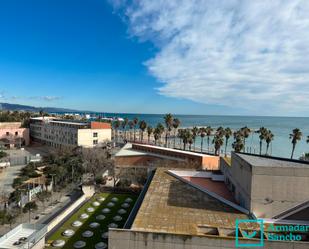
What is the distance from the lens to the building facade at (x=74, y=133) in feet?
210

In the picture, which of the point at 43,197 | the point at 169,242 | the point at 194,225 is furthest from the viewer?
the point at 43,197

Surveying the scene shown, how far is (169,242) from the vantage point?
12.3 metres

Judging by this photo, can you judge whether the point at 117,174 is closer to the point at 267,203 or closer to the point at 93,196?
the point at 93,196

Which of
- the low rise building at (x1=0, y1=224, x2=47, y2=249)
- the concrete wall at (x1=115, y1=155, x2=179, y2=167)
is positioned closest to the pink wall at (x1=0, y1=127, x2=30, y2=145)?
the concrete wall at (x1=115, y1=155, x2=179, y2=167)

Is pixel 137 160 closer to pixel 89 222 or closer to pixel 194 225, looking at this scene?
pixel 89 222

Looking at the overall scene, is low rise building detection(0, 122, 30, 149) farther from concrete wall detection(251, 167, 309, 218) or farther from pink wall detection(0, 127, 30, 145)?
concrete wall detection(251, 167, 309, 218)

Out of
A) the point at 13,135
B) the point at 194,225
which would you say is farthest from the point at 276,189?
the point at 13,135

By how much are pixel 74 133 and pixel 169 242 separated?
57.5m

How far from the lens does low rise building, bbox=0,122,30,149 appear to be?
76.8 metres

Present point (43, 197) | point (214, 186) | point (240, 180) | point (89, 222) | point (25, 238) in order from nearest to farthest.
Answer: point (25, 238)
point (240, 180)
point (89, 222)
point (214, 186)
point (43, 197)

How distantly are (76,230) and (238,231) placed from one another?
1607cm

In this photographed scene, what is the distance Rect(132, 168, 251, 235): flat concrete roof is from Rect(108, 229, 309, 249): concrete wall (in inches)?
23.3

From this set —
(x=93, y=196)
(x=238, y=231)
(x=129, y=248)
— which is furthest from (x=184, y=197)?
(x=93, y=196)

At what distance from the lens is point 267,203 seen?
1596 cm
